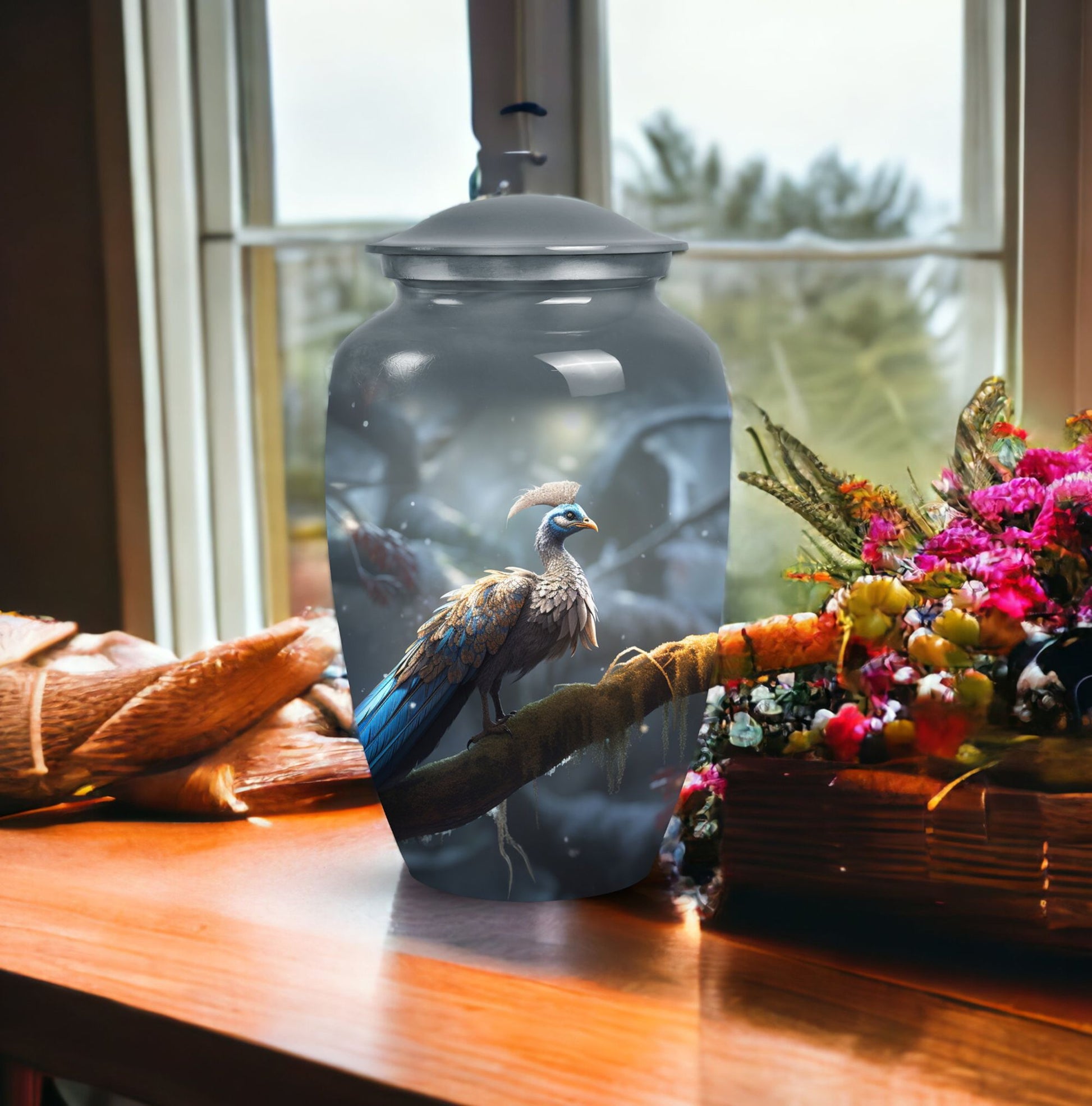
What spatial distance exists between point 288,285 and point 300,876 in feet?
3.15

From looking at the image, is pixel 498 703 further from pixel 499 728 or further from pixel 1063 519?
pixel 1063 519

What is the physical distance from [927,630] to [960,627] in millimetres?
20

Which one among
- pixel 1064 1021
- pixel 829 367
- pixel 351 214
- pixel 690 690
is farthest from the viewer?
pixel 351 214

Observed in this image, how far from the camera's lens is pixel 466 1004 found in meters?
0.57

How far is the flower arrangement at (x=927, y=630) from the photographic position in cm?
58

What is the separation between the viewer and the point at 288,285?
4.96ft

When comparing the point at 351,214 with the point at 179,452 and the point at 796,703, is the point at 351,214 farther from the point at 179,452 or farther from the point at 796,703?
the point at 796,703

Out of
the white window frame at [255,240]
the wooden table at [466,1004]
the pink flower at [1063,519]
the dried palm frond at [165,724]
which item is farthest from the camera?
the white window frame at [255,240]

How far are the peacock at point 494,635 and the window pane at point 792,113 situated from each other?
0.83m

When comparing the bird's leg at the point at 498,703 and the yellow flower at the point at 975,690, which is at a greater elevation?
the yellow flower at the point at 975,690

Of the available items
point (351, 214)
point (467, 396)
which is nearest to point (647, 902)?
point (467, 396)

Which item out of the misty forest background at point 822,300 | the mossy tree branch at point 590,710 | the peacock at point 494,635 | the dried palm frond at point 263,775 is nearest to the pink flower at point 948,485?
the mossy tree branch at point 590,710

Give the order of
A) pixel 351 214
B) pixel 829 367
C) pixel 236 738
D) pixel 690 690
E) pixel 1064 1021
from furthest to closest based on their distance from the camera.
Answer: pixel 351 214 → pixel 829 367 → pixel 236 738 → pixel 690 690 → pixel 1064 1021

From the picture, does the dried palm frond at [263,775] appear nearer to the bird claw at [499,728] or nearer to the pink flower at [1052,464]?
the bird claw at [499,728]
